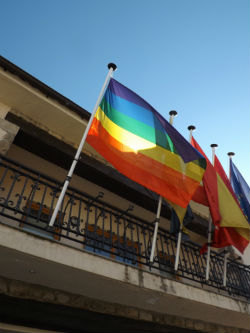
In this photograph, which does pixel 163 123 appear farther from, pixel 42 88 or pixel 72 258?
pixel 72 258

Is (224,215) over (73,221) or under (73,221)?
under

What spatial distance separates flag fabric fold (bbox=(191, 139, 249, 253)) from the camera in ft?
19.7

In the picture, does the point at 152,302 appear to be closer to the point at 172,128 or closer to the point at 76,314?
the point at 76,314

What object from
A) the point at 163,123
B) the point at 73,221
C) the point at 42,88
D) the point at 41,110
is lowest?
the point at 73,221

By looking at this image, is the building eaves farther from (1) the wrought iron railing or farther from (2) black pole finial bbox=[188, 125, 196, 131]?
(2) black pole finial bbox=[188, 125, 196, 131]

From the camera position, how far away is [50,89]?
22.8 ft

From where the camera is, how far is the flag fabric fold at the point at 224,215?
5992mm

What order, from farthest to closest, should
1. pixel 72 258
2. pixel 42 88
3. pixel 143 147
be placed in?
pixel 42 88, pixel 143 147, pixel 72 258

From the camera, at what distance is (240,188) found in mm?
7988

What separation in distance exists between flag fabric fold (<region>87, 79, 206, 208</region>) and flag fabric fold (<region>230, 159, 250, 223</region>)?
8.03ft

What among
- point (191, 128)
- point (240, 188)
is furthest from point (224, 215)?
point (191, 128)

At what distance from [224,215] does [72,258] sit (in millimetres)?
3620

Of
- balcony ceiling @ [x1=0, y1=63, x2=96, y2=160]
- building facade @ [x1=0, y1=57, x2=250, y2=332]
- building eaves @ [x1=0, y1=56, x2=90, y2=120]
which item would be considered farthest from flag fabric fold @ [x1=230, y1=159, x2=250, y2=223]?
building eaves @ [x1=0, y1=56, x2=90, y2=120]

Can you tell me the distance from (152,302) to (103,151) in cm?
324
